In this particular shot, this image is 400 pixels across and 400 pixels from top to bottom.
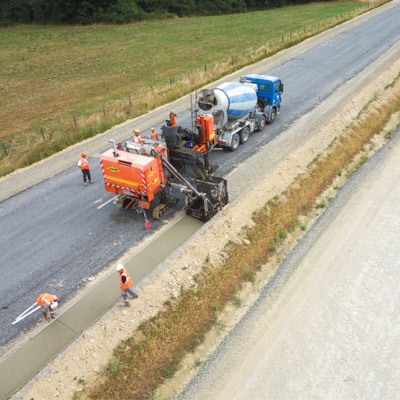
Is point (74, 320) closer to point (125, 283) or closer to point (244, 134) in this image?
point (125, 283)

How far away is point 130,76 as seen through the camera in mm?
38656

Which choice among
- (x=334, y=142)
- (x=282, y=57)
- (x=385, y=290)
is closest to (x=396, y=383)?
(x=385, y=290)

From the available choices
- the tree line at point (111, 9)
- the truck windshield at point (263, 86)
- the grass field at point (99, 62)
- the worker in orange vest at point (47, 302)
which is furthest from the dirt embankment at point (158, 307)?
the tree line at point (111, 9)

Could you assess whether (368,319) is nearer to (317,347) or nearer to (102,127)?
(317,347)

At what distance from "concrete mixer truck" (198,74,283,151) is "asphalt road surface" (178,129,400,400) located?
680 cm

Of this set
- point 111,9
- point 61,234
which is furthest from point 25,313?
point 111,9

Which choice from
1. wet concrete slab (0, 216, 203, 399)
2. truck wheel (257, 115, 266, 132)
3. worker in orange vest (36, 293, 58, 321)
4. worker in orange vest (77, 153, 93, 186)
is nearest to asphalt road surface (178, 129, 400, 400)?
wet concrete slab (0, 216, 203, 399)

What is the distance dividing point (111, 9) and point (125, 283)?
2735 inches

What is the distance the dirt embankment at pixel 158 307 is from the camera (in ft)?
33.1

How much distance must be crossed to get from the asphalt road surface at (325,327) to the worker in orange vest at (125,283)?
3.00m

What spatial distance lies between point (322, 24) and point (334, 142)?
3535cm

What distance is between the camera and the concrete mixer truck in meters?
19.7

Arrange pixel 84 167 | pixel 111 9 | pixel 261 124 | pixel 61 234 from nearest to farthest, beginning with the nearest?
pixel 61 234 → pixel 84 167 → pixel 261 124 → pixel 111 9

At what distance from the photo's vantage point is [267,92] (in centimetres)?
2338
